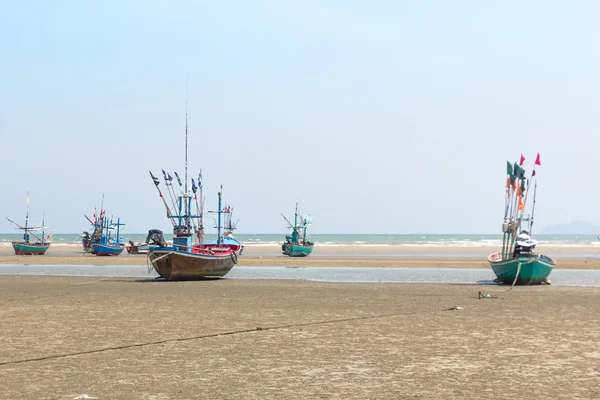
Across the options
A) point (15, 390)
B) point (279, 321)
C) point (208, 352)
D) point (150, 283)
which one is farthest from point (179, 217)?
point (15, 390)

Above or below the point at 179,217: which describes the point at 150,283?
below

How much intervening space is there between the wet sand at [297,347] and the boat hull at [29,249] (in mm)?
57488

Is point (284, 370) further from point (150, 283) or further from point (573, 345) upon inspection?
point (150, 283)

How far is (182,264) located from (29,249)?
168ft

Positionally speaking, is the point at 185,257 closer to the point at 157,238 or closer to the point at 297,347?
the point at 157,238

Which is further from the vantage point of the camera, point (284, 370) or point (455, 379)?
point (284, 370)

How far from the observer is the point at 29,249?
273ft

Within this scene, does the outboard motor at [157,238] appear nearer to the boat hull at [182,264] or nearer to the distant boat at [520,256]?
the boat hull at [182,264]

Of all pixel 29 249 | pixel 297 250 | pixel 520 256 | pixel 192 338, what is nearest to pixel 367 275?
pixel 520 256

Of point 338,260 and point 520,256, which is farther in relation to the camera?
point 338,260

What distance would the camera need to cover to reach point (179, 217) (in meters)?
41.3

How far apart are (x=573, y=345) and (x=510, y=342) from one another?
1.28 metres

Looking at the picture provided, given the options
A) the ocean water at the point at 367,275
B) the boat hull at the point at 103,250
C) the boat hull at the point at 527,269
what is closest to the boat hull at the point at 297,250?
the boat hull at the point at 103,250

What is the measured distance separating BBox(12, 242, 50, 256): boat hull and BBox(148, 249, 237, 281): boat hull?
49.8 meters
